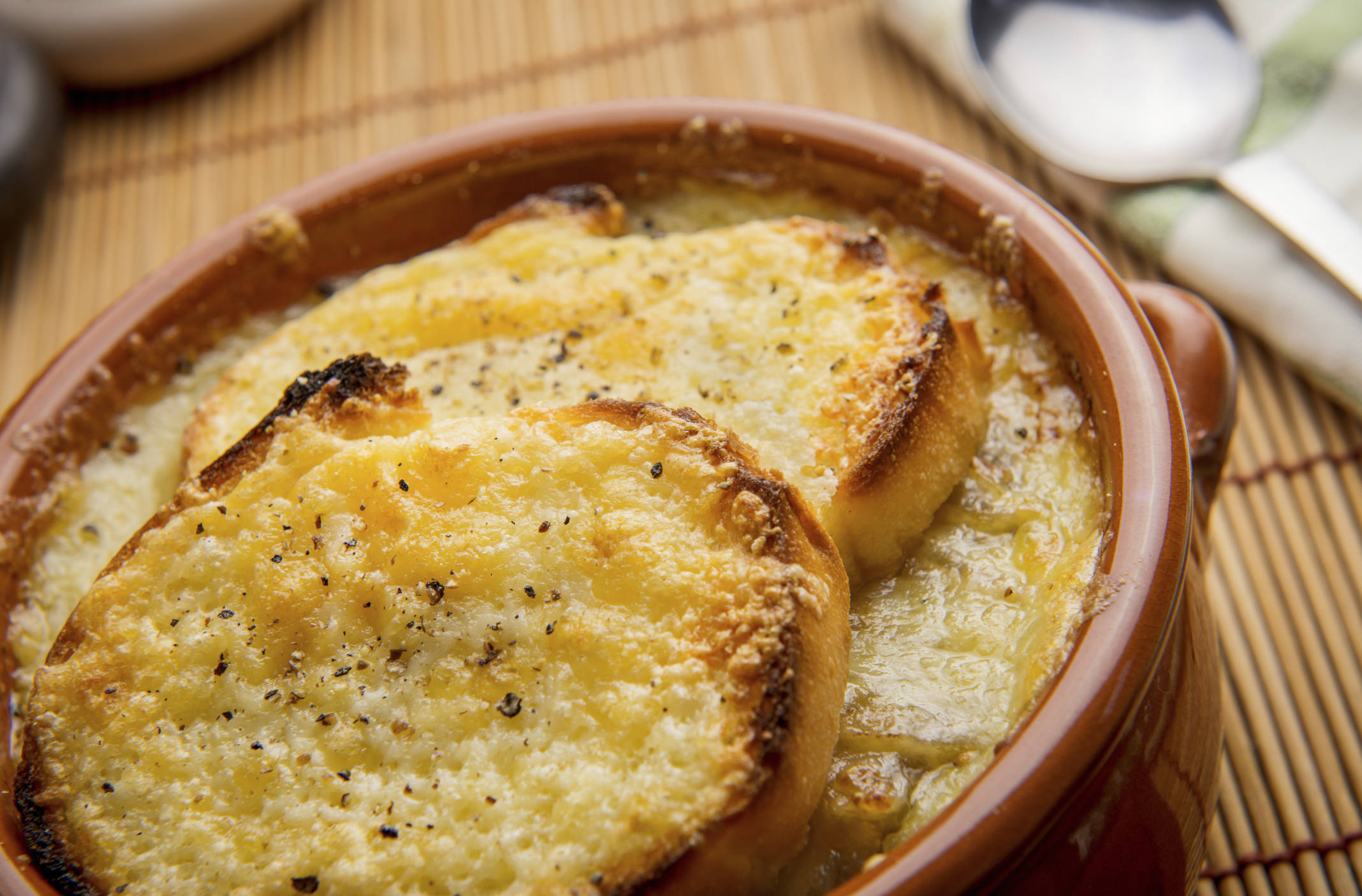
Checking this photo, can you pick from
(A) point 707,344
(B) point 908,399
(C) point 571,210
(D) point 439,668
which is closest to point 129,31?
(C) point 571,210

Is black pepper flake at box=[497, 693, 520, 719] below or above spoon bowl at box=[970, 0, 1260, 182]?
below

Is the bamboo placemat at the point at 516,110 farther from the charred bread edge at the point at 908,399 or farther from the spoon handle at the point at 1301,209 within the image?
the charred bread edge at the point at 908,399

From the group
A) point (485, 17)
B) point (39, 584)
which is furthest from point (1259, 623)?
point (485, 17)

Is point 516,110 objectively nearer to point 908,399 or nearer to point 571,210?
point 571,210

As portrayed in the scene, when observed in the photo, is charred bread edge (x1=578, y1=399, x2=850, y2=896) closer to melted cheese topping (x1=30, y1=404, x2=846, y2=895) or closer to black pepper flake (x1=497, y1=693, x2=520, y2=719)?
melted cheese topping (x1=30, y1=404, x2=846, y2=895)

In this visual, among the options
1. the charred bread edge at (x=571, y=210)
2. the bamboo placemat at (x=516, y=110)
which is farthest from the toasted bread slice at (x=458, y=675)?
the bamboo placemat at (x=516, y=110)

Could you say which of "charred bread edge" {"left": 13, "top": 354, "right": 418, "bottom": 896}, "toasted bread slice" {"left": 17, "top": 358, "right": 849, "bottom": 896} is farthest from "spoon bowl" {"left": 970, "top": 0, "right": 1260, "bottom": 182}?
"charred bread edge" {"left": 13, "top": 354, "right": 418, "bottom": 896}

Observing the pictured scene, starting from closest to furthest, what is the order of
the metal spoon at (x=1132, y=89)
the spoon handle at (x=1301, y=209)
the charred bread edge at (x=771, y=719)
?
the charred bread edge at (x=771, y=719)
the spoon handle at (x=1301, y=209)
the metal spoon at (x=1132, y=89)
